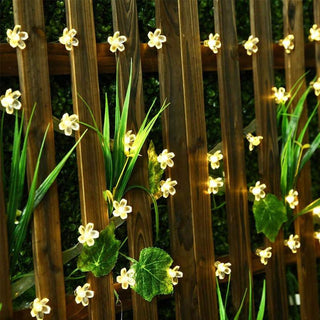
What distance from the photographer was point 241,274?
2113 mm

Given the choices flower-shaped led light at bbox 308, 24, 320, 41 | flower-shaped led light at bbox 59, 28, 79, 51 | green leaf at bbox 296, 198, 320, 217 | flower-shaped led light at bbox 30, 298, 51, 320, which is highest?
flower-shaped led light at bbox 308, 24, 320, 41

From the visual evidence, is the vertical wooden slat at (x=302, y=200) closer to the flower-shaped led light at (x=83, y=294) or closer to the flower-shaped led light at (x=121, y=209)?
the flower-shaped led light at (x=121, y=209)

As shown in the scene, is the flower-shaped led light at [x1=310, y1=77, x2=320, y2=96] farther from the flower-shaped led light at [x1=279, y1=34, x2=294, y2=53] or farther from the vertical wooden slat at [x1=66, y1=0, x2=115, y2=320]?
the vertical wooden slat at [x1=66, y1=0, x2=115, y2=320]

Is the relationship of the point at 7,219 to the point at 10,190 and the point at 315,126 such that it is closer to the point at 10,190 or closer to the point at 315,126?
the point at 10,190

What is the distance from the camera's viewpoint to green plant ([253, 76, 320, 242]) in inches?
85.0

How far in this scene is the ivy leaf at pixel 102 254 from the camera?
5.69 feet

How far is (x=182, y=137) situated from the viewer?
196 cm

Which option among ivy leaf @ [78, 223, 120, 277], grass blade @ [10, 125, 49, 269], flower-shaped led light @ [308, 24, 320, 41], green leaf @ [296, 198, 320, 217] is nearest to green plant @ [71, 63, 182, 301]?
ivy leaf @ [78, 223, 120, 277]

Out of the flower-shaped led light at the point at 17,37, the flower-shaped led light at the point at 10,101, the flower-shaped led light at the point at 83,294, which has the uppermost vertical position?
the flower-shaped led light at the point at 17,37

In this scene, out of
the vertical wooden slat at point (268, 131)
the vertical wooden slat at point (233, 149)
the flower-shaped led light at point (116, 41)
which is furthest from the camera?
the vertical wooden slat at point (268, 131)

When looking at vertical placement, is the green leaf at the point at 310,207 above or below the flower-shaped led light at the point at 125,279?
above

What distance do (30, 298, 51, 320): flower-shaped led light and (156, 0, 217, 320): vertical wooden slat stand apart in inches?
20.2

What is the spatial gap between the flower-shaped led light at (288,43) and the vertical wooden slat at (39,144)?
1.08m

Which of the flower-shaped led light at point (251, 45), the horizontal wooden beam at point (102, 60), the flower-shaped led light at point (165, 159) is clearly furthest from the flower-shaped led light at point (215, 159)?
the flower-shaped led light at point (251, 45)
